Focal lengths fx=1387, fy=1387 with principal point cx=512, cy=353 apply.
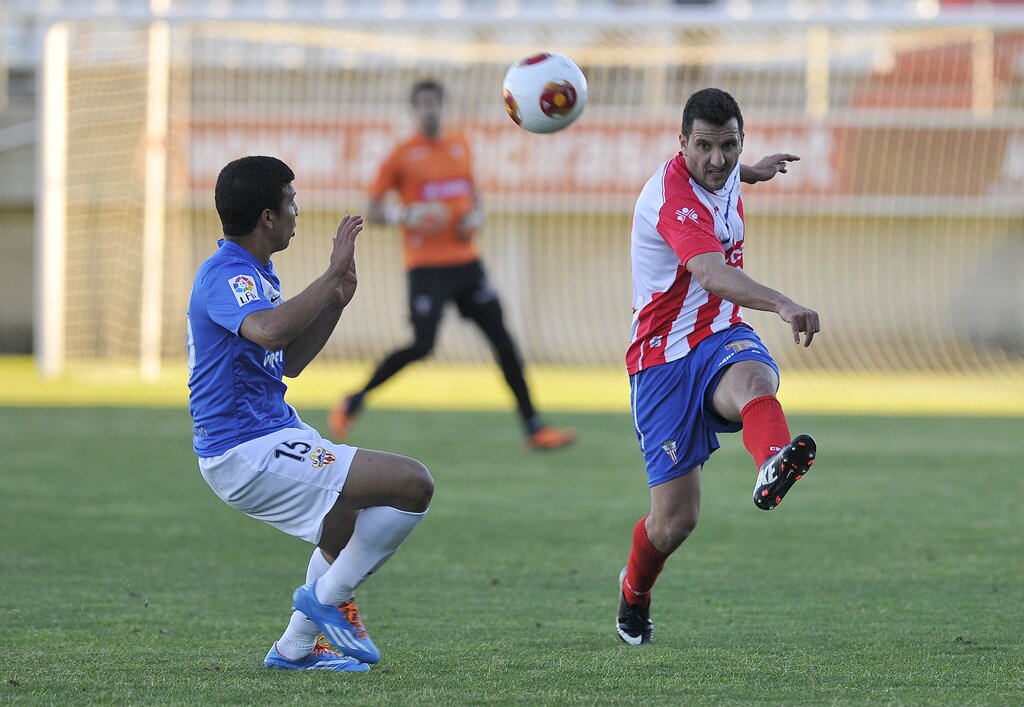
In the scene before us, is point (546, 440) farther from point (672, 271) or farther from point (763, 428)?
point (763, 428)

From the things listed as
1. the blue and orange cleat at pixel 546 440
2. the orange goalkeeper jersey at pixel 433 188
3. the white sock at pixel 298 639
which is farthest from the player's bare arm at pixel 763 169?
the orange goalkeeper jersey at pixel 433 188

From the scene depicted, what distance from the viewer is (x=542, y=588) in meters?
5.71

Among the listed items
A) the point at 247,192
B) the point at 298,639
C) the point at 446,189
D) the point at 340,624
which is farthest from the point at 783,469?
the point at 446,189

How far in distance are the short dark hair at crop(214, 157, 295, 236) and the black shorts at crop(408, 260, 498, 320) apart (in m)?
6.02

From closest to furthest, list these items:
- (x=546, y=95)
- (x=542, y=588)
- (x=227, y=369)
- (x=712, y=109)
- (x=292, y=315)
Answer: (x=292, y=315)
(x=227, y=369)
(x=712, y=109)
(x=546, y=95)
(x=542, y=588)

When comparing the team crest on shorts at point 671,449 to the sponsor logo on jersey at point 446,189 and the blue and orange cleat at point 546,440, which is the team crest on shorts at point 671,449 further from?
the sponsor logo on jersey at point 446,189

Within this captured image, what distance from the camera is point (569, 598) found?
5551mm

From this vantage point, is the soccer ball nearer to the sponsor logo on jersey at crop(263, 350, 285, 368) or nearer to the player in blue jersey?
the player in blue jersey

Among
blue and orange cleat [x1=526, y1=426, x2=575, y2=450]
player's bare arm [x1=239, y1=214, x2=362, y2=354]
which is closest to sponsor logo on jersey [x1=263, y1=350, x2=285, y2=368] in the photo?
player's bare arm [x1=239, y1=214, x2=362, y2=354]

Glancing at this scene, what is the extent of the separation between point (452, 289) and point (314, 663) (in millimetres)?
6155

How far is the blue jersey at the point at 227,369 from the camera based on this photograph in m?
4.19

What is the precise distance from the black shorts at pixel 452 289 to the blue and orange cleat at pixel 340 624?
609 cm

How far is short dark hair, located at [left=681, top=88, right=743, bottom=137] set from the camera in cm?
464

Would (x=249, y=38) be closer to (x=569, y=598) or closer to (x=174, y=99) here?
(x=174, y=99)
